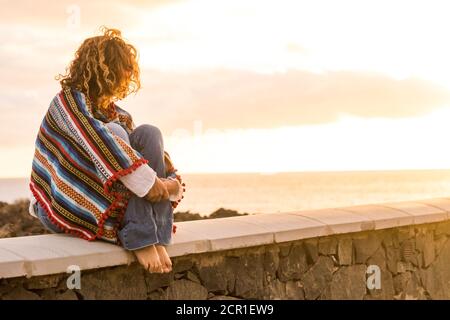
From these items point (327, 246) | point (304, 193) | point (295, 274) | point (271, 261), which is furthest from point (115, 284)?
point (304, 193)

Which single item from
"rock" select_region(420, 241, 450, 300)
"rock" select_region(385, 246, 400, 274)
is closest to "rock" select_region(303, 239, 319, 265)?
"rock" select_region(385, 246, 400, 274)

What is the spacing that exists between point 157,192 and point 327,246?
5.03 feet

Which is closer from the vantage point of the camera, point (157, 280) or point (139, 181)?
point (139, 181)

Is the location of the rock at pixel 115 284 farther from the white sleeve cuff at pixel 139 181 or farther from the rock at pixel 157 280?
the white sleeve cuff at pixel 139 181

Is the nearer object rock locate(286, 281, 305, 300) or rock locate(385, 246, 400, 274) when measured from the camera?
rock locate(286, 281, 305, 300)

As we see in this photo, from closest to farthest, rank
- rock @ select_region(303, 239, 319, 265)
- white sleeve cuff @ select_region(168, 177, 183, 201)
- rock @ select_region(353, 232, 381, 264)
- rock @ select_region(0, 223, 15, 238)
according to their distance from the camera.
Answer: white sleeve cuff @ select_region(168, 177, 183, 201)
rock @ select_region(303, 239, 319, 265)
rock @ select_region(353, 232, 381, 264)
rock @ select_region(0, 223, 15, 238)

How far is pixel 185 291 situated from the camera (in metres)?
3.58

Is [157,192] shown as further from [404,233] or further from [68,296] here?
[404,233]

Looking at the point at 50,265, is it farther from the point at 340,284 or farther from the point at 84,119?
the point at 340,284

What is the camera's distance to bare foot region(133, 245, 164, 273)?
3209mm

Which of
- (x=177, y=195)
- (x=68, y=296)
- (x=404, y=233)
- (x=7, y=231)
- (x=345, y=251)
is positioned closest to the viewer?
(x=68, y=296)

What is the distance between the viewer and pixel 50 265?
2.94m

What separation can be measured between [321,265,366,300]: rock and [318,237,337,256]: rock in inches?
6.0

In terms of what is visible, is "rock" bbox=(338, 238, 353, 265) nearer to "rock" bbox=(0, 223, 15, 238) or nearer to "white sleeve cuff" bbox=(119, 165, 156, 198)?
"white sleeve cuff" bbox=(119, 165, 156, 198)
